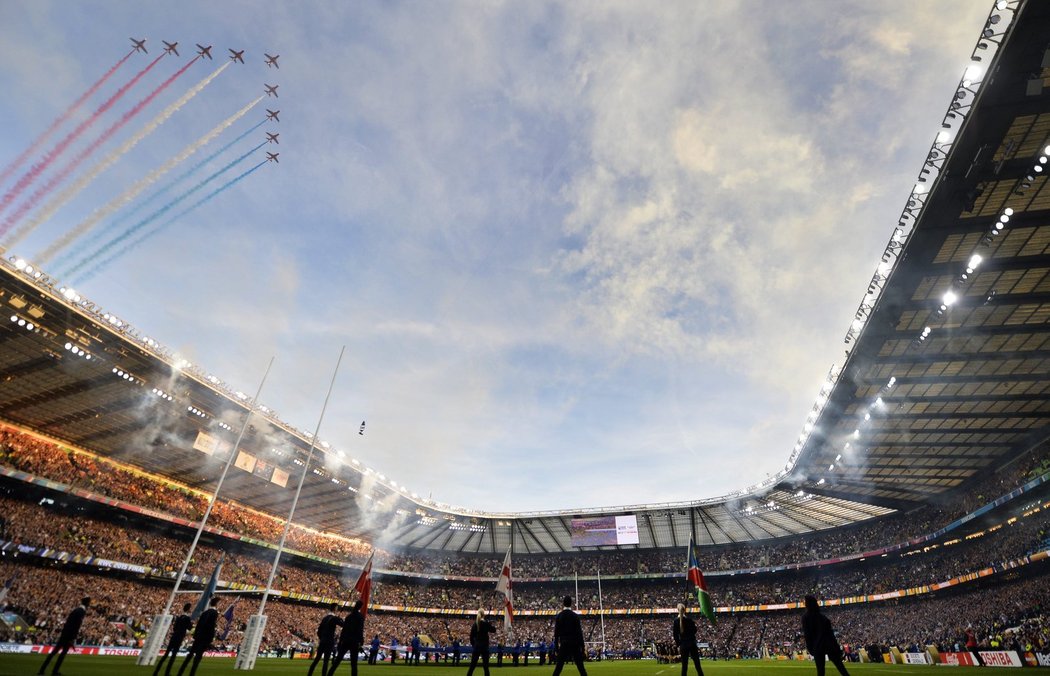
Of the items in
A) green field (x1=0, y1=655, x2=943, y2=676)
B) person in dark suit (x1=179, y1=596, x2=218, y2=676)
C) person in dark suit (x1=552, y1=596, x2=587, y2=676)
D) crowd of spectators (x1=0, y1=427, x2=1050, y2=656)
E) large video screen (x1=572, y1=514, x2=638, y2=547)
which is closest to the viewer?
person in dark suit (x1=552, y1=596, x2=587, y2=676)

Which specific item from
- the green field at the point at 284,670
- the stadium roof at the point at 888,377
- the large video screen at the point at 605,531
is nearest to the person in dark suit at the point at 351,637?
the green field at the point at 284,670

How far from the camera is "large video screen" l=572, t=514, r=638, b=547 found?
59806mm

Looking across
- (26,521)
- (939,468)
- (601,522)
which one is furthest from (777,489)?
(26,521)

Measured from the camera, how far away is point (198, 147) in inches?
1205

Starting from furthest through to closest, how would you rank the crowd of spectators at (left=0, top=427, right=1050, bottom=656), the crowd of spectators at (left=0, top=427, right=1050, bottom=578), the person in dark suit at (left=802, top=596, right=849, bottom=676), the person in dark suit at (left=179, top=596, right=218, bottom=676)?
the crowd of spectators at (left=0, top=427, right=1050, bottom=578) → the crowd of spectators at (left=0, top=427, right=1050, bottom=656) → the person in dark suit at (left=179, top=596, right=218, bottom=676) → the person in dark suit at (left=802, top=596, right=849, bottom=676)

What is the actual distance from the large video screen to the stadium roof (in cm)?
214

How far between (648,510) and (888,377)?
3518 centimetres

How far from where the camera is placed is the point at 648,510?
2350 inches

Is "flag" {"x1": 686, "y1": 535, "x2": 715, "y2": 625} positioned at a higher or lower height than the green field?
higher

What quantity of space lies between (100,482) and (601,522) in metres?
50.6

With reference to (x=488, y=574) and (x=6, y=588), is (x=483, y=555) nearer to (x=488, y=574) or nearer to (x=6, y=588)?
(x=488, y=574)

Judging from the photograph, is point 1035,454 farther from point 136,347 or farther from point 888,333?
point 136,347

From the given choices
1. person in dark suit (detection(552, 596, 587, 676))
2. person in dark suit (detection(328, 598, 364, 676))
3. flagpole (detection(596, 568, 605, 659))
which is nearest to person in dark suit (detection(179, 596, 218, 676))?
person in dark suit (detection(328, 598, 364, 676))

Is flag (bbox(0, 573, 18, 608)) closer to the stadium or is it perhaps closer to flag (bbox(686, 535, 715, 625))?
the stadium
